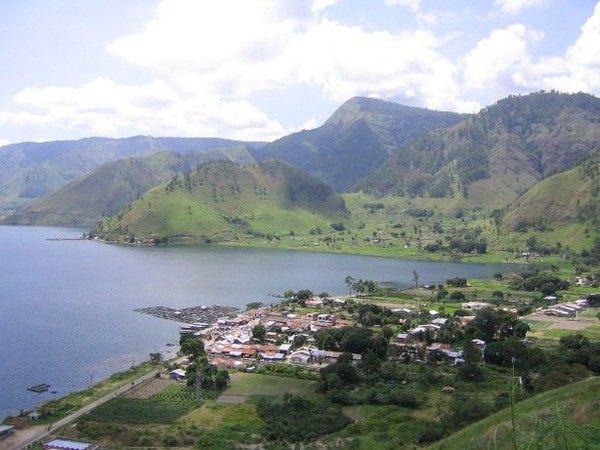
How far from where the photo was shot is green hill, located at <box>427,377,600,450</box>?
20.5 feet

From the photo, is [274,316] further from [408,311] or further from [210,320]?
[408,311]

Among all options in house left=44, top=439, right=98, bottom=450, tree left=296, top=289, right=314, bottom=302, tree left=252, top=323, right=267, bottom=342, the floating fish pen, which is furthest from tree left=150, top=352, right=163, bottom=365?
tree left=296, top=289, right=314, bottom=302

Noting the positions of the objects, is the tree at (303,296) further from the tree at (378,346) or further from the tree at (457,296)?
the tree at (378,346)

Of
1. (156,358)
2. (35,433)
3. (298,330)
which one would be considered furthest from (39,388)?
(298,330)

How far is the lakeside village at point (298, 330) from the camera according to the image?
56219 mm

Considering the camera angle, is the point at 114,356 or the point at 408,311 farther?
the point at 408,311

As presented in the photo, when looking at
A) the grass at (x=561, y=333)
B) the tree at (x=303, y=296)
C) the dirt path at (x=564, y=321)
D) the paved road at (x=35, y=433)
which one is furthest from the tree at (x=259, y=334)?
the dirt path at (x=564, y=321)

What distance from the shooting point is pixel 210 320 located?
78125 mm

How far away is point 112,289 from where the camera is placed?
98812 mm

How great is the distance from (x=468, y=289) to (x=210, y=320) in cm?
4512

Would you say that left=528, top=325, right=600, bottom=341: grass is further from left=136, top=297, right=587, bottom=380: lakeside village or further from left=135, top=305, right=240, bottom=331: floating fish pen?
left=135, top=305, right=240, bottom=331: floating fish pen

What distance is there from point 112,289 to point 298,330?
139 ft

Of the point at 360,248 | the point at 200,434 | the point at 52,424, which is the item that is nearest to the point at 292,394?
the point at 200,434

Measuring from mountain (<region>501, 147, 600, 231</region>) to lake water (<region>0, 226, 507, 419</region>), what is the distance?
34.6 m
